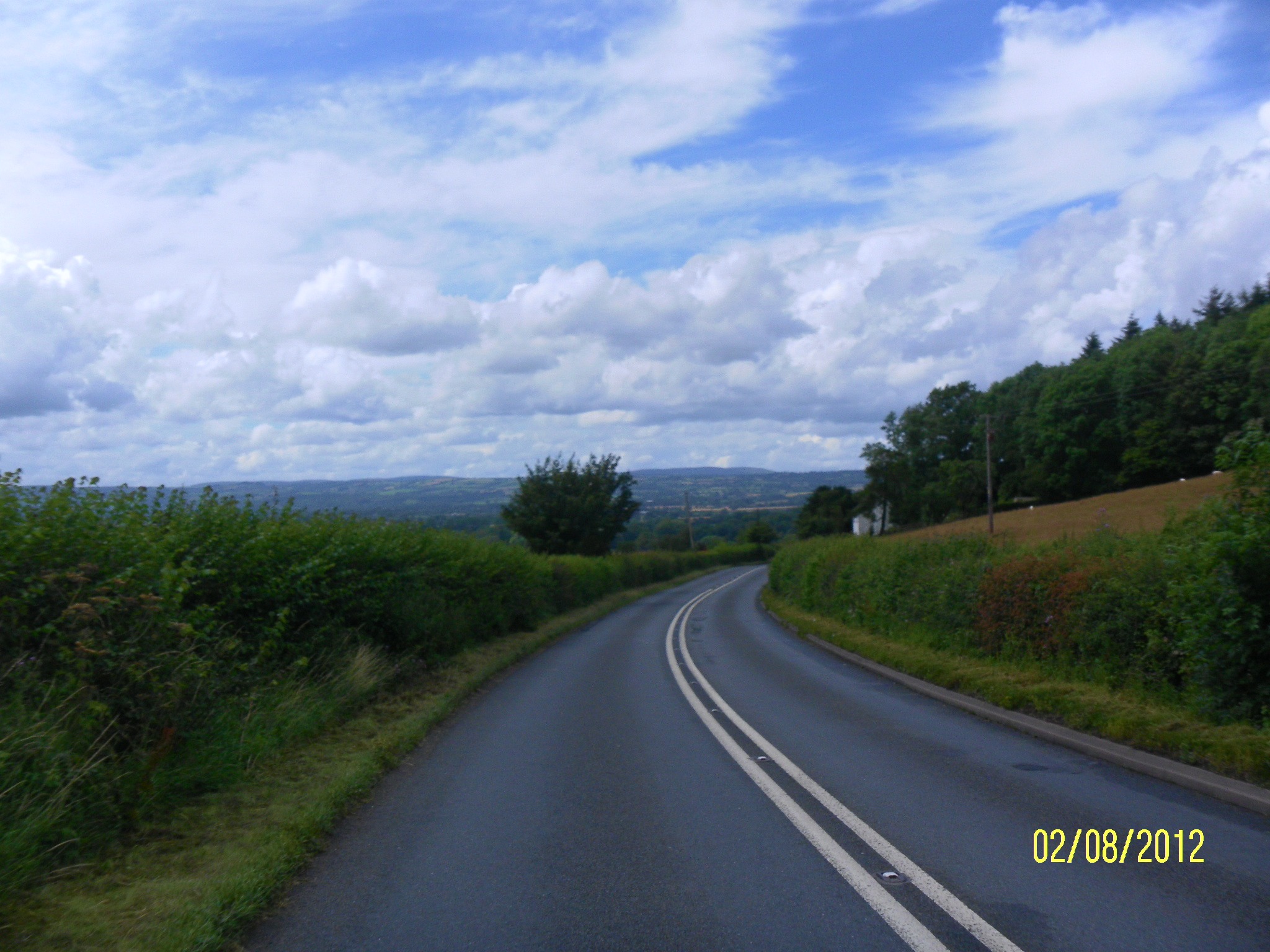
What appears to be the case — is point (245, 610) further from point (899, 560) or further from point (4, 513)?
point (899, 560)

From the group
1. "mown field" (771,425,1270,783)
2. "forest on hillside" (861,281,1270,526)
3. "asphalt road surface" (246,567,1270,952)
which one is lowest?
"asphalt road surface" (246,567,1270,952)

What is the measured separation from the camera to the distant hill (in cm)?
1648

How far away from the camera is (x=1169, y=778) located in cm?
715

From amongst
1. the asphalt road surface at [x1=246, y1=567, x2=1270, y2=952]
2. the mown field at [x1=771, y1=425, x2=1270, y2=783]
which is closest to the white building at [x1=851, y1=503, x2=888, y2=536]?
the mown field at [x1=771, y1=425, x2=1270, y2=783]

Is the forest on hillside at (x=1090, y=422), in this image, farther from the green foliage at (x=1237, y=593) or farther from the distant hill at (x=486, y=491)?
the green foliage at (x=1237, y=593)

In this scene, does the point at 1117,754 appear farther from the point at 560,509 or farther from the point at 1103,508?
the point at 560,509

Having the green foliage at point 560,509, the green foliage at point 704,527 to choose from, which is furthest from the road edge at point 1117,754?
the green foliage at point 704,527

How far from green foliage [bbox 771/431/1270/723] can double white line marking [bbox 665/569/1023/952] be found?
12.9 feet

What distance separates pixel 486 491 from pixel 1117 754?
49857 millimetres

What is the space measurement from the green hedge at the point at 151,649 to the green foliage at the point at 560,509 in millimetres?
31199

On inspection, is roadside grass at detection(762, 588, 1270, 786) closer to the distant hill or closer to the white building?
the distant hill

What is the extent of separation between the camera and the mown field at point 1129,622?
316 inches

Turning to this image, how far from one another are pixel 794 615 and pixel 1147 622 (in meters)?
17.7

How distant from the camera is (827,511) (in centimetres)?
11006
